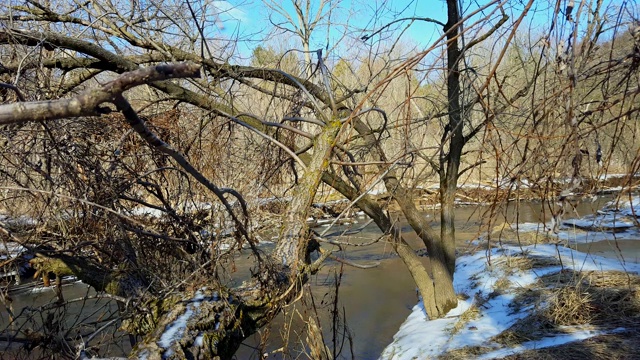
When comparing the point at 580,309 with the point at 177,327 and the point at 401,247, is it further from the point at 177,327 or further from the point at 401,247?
the point at 177,327

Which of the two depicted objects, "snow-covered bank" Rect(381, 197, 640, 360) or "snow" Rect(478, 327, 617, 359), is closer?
"snow" Rect(478, 327, 617, 359)

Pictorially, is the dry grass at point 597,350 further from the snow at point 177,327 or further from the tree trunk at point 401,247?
the snow at point 177,327

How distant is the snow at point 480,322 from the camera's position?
4479 millimetres

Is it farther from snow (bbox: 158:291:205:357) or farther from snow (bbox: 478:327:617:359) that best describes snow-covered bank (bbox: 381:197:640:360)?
snow (bbox: 158:291:205:357)

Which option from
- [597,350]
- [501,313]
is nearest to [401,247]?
[501,313]

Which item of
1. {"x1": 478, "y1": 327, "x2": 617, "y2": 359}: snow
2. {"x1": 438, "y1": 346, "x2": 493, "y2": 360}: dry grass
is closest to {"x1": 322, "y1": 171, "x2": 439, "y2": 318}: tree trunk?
{"x1": 438, "y1": 346, "x2": 493, "y2": 360}: dry grass

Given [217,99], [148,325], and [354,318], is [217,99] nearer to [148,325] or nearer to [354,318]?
[148,325]

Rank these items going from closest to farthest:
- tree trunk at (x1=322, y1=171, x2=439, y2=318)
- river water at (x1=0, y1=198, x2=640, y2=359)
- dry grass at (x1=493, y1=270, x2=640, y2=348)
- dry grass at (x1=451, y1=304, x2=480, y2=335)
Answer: dry grass at (x1=493, y1=270, x2=640, y2=348) → tree trunk at (x1=322, y1=171, x2=439, y2=318) → dry grass at (x1=451, y1=304, x2=480, y2=335) → river water at (x1=0, y1=198, x2=640, y2=359)

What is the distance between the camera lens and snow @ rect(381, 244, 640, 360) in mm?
4479

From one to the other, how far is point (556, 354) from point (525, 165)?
9.55ft

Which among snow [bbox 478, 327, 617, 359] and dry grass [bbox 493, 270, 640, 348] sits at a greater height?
dry grass [bbox 493, 270, 640, 348]

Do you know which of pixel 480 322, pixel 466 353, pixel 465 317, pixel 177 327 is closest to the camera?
pixel 177 327

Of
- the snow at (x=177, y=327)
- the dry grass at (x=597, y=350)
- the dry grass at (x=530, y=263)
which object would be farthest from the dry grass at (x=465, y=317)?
the snow at (x=177, y=327)

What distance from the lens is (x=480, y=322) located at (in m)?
5.35
